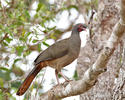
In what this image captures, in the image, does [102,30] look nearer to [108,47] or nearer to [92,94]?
[92,94]

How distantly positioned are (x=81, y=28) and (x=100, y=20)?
47 cm

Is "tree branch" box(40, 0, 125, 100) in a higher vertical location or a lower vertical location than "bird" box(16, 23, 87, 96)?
lower

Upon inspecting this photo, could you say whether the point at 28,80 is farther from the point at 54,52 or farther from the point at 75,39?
the point at 75,39

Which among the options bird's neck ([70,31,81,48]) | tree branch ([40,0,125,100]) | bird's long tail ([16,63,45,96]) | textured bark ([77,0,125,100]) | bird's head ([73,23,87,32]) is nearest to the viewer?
tree branch ([40,0,125,100])

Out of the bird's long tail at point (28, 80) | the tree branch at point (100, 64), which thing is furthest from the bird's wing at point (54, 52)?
the tree branch at point (100, 64)

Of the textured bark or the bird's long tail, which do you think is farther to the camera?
the textured bark

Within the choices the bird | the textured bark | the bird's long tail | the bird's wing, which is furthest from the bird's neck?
the bird's long tail

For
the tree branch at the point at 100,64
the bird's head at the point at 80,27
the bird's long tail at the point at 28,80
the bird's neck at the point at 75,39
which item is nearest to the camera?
the tree branch at the point at 100,64

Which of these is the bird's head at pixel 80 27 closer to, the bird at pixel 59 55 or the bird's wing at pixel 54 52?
the bird at pixel 59 55

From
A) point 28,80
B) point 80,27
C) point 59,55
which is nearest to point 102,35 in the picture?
point 80,27

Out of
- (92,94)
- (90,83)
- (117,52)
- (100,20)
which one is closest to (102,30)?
(100,20)

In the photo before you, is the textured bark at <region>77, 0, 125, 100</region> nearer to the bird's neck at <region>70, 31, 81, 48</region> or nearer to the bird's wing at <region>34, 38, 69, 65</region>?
the bird's neck at <region>70, 31, 81, 48</region>

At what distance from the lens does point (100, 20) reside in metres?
5.96

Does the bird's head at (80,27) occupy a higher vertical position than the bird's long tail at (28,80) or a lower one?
higher
